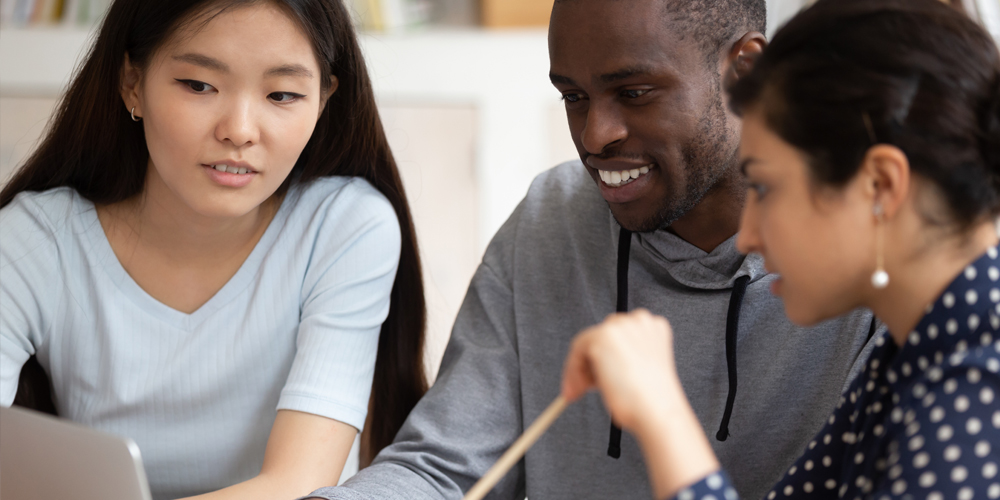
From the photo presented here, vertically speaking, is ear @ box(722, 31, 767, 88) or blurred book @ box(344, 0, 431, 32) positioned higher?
ear @ box(722, 31, 767, 88)

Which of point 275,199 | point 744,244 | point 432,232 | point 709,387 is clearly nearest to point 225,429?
→ point 275,199

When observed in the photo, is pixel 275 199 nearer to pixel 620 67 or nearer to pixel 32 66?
pixel 620 67

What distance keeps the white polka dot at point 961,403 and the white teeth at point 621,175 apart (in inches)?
19.9

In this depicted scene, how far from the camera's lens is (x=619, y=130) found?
1028 millimetres

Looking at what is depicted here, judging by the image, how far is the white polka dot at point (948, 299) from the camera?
0.66 meters

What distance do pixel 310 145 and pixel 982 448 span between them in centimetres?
101

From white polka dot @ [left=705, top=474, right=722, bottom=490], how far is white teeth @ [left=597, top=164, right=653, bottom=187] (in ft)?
1.79

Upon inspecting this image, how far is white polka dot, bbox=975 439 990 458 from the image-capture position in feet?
1.97

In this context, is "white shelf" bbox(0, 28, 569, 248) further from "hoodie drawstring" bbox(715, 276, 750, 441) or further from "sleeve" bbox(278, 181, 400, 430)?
"hoodie drawstring" bbox(715, 276, 750, 441)

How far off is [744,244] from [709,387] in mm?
397

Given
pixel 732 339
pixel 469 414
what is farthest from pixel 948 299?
pixel 469 414

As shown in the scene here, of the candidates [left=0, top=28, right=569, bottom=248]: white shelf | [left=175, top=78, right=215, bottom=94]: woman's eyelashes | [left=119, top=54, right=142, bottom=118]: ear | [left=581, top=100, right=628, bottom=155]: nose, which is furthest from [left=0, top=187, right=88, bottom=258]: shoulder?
[left=0, top=28, right=569, bottom=248]: white shelf

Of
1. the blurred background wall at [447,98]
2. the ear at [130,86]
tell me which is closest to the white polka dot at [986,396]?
the ear at [130,86]

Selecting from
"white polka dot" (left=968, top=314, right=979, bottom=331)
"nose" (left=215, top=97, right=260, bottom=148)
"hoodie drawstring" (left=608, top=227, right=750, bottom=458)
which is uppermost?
"nose" (left=215, top=97, right=260, bottom=148)
